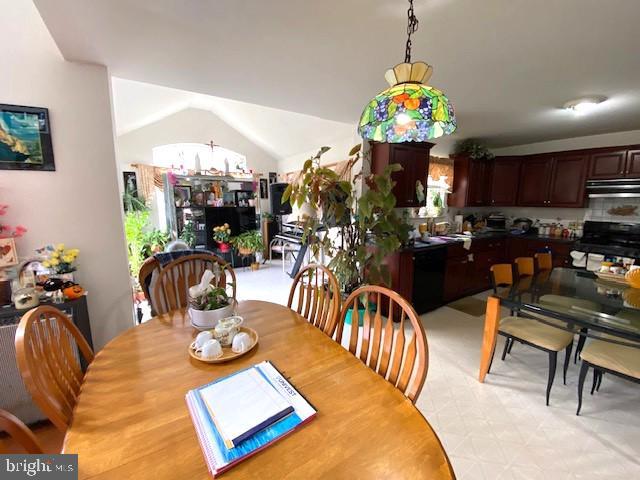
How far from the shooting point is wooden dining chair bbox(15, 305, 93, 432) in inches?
30.4

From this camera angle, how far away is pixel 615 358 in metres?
1.56

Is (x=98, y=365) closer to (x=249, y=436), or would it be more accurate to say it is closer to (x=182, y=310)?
(x=182, y=310)

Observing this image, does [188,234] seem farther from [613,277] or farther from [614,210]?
[614,210]

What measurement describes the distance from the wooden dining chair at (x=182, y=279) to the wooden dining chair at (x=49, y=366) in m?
0.63

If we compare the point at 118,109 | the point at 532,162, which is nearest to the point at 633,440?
the point at 532,162

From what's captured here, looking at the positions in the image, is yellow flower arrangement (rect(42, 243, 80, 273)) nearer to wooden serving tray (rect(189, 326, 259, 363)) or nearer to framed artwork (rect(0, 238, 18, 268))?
framed artwork (rect(0, 238, 18, 268))

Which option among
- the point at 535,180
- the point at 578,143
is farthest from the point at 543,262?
the point at 578,143

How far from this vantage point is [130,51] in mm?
1609

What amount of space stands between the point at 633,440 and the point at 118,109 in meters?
6.05

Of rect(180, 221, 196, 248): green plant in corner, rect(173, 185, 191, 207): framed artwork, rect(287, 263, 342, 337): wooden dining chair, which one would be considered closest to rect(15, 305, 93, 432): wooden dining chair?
rect(287, 263, 342, 337): wooden dining chair

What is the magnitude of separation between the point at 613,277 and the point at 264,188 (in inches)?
219

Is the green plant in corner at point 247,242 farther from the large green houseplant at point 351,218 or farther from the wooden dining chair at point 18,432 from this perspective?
the wooden dining chair at point 18,432

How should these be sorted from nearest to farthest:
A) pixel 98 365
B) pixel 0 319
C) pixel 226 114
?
pixel 98 365 < pixel 0 319 < pixel 226 114

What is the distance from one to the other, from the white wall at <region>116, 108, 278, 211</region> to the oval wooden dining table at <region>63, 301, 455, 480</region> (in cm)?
459
